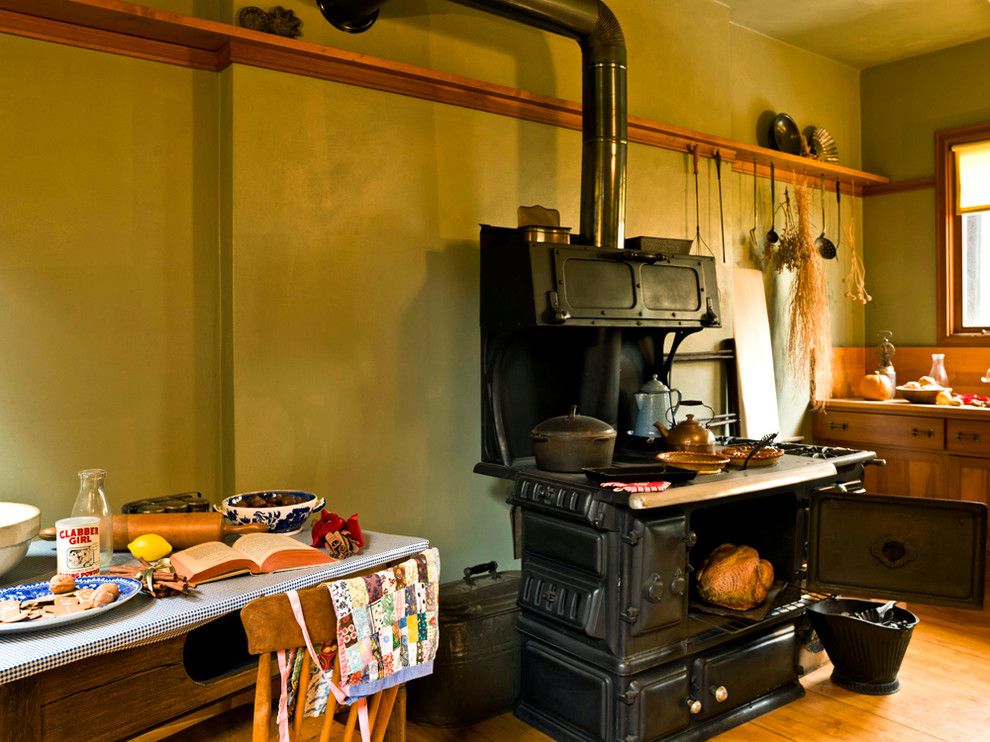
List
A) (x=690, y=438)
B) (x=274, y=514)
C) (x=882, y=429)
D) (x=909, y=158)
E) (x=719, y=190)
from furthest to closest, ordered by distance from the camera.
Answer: (x=909, y=158)
(x=882, y=429)
(x=719, y=190)
(x=690, y=438)
(x=274, y=514)

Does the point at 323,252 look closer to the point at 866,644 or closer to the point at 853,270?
the point at 866,644

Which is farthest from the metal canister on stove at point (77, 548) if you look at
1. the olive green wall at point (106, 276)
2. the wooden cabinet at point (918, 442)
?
the wooden cabinet at point (918, 442)

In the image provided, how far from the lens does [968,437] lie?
4262mm

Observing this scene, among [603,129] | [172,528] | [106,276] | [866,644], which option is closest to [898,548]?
[866,644]

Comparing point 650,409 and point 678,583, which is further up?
point 650,409

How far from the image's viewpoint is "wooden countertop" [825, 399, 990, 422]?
4.23 metres

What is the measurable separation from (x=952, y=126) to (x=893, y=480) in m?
2.14

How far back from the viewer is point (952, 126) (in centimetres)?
493

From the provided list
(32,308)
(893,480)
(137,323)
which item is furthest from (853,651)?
(32,308)

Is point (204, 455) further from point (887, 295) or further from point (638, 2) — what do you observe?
point (887, 295)

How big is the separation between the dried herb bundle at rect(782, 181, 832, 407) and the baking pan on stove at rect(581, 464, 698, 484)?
2305 mm

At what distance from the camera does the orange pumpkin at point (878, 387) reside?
16.1 feet

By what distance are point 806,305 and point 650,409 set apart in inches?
72.7

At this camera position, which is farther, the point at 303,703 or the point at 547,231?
the point at 547,231
